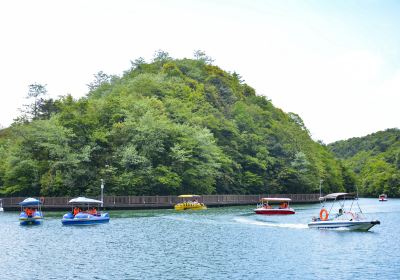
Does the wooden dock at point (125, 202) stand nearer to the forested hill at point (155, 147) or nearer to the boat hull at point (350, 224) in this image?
the forested hill at point (155, 147)

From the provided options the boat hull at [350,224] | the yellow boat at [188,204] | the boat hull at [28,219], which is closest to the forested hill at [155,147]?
the yellow boat at [188,204]

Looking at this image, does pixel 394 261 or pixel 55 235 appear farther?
pixel 55 235

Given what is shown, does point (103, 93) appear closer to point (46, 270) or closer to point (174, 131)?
point (174, 131)

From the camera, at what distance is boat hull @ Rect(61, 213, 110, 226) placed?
57094 millimetres

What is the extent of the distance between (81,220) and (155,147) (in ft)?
104

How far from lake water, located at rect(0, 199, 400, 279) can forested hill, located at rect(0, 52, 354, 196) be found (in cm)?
2534

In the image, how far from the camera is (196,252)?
3841 cm

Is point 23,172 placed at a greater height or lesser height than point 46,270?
greater

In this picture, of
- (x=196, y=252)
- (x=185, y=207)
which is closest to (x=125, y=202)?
(x=185, y=207)

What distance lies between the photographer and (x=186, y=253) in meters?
37.9

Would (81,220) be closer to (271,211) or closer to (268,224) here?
(268,224)

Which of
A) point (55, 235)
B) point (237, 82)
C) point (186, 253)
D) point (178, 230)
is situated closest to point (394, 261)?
point (186, 253)

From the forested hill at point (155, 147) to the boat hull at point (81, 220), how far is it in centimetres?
2313

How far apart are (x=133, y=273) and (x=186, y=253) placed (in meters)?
7.82
